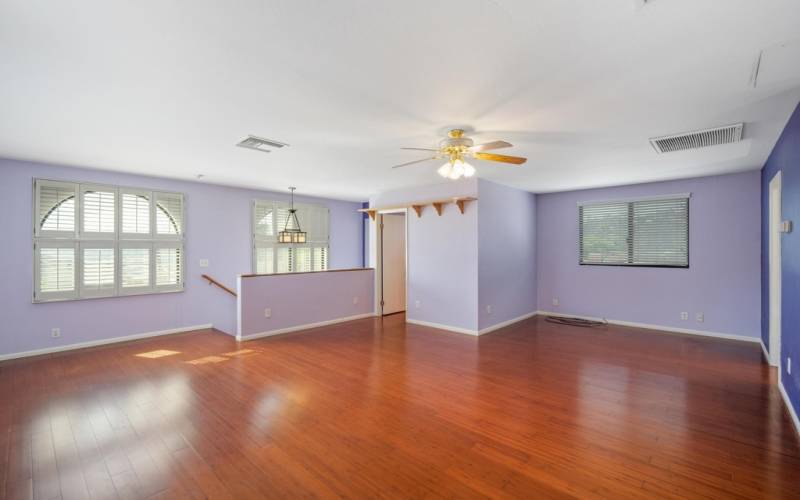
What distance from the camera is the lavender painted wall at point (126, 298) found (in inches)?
175

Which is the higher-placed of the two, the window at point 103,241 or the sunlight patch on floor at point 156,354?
the window at point 103,241

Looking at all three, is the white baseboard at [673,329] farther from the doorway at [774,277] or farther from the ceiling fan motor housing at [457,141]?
the ceiling fan motor housing at [457,141]

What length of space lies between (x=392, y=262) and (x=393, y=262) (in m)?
0.03

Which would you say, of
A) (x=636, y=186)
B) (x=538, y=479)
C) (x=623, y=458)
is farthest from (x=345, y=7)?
(x=636, y=186)

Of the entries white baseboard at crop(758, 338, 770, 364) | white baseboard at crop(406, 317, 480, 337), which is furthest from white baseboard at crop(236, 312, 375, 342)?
white baseboard at crop(758, 338, 770, 364)

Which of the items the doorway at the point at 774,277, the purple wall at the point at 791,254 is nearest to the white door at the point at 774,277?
the doorway at the point at 774,277

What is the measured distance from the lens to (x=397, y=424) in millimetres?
2754

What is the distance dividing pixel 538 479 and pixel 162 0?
3141mm

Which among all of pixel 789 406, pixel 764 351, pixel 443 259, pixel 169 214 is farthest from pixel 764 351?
pixel 169 214

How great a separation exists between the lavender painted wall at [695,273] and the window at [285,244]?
16.5 feet

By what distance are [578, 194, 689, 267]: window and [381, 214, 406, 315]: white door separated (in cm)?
348

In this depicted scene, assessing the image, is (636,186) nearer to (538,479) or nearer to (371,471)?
(538,479)

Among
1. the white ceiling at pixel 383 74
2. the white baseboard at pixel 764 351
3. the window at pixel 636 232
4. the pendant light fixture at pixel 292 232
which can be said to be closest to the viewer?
the white ceiling at pixel 383 74

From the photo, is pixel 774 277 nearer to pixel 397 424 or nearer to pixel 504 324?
pixel 504 324
